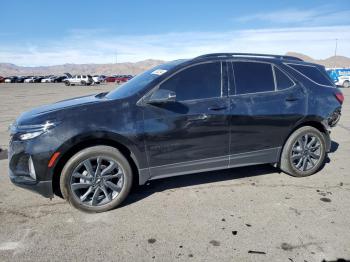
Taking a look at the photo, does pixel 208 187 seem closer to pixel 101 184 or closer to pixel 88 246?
pixel 101 184

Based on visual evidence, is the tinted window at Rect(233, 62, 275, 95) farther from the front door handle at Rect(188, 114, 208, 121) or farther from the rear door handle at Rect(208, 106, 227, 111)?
the front door handle at Rect(188, 114, 208, 121)

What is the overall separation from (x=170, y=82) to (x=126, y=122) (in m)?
0.80

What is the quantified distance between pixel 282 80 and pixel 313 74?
0.71 m

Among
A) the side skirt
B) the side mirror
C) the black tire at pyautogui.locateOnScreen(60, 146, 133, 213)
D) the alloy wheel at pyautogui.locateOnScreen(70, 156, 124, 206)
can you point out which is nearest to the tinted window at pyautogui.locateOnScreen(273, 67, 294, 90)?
the side skirt

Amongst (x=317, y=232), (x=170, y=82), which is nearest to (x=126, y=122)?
(x=170, y=82)

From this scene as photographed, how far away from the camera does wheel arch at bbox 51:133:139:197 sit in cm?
359

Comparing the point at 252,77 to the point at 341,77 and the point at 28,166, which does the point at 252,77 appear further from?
the point at 341,77

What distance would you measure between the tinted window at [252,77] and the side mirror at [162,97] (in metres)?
1.06

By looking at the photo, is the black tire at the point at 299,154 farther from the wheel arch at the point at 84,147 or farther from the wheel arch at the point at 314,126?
the wheel arch at the point at 84,147

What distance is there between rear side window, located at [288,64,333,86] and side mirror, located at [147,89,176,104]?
86.7 inches

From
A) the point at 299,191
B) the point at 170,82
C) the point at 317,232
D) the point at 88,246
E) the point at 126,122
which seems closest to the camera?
the point at 88,246

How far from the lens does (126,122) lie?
3748 mm

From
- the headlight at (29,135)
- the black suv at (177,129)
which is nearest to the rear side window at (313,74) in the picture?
the black suv at (177,129)

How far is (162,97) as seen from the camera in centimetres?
379
